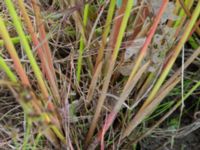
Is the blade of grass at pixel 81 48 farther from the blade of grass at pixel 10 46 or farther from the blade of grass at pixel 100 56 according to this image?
the blade of grass at pixel 10 46

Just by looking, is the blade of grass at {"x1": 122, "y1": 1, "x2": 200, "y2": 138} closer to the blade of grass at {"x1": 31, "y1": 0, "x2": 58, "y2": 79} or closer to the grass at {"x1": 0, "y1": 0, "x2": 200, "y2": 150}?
the grass at {"x1": 0, "y1": 0, "x2": 200, "y2": 150}

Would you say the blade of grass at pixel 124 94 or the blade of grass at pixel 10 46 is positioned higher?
the blade of grass at pixel 10 46

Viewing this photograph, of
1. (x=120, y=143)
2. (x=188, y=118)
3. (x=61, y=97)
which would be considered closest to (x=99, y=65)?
(x=61, y=97)

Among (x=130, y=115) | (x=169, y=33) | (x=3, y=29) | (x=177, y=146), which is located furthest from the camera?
(x=177, y=146)

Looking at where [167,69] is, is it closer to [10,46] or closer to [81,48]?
[81,48]

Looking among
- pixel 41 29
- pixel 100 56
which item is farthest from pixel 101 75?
pixel 41 29

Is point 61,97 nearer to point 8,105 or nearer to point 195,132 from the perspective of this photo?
point 8,105

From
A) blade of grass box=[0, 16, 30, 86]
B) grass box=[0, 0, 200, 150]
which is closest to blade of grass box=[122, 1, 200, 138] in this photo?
grass box=[0, 0, 200, 150]

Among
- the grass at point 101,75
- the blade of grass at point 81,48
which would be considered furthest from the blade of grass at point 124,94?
the blade of grass at point 81,48
